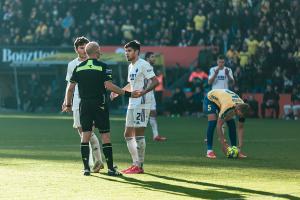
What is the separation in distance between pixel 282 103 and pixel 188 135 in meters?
13.8

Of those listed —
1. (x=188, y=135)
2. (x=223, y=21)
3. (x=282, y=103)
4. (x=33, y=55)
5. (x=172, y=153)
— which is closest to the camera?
(x=172, y=153)

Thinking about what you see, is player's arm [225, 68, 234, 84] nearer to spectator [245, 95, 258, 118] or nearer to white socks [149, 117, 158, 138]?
white socks [149, 117, 158, 138]

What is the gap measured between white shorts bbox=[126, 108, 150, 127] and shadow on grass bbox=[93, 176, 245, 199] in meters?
1.65

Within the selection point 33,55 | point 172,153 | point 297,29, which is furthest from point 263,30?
point 172,153

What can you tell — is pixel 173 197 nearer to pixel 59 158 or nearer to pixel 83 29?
pixel 59 158

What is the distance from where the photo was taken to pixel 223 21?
135 feet

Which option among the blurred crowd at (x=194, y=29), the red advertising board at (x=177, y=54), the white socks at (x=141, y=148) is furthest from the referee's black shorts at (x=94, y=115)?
the red advertising board at (x=177, y=54)

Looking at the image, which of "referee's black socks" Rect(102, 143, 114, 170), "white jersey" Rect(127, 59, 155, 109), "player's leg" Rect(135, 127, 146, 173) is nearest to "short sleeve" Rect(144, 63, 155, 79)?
"white jersey" Rect(127, 59, 155, 109)

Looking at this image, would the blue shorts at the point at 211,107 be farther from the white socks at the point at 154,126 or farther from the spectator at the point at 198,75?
the spectator at the point at 198,75

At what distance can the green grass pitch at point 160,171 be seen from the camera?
Result: 1170 centimetres

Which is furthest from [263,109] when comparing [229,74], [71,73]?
[71,73]

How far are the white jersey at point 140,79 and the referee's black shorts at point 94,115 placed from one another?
100 centimetres

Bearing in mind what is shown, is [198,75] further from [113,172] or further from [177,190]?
[177,190]

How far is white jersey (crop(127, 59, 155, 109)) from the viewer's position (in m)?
15.0
